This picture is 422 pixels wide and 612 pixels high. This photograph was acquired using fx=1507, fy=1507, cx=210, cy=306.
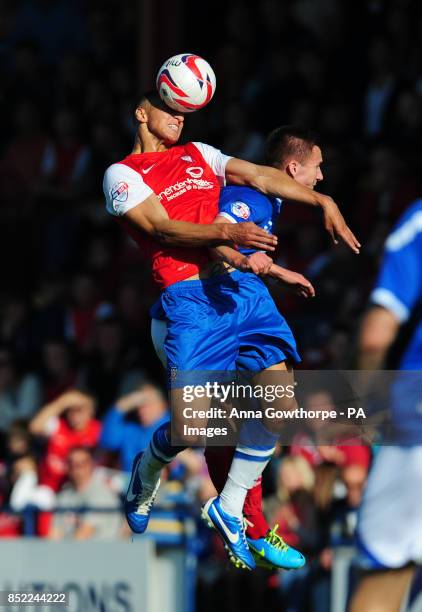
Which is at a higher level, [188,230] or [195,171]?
[195,171]

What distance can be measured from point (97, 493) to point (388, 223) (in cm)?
306

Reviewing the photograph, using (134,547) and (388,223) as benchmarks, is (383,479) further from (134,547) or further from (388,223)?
A: (388,223)

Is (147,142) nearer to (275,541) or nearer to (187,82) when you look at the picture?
(187,82)

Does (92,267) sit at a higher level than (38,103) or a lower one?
lower

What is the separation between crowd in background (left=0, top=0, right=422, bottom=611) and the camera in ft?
36.3

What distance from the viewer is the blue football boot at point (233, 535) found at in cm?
704

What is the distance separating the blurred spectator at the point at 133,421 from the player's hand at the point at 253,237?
5089 millimetres

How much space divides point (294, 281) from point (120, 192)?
3.01ft

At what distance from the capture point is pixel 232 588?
36.0 feet

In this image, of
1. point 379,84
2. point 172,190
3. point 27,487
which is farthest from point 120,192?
point 379,84

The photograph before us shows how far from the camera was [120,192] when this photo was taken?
269 inches

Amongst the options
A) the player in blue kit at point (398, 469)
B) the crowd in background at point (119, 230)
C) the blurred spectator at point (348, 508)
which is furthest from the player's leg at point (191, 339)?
the blurred spectator at point (348, 508)

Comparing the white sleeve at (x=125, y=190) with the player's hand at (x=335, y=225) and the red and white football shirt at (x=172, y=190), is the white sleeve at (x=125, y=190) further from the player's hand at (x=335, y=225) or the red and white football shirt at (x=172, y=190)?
the player's hand at (x=335, y=225)

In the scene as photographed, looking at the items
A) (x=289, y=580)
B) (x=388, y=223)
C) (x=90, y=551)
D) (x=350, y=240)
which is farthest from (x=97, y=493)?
(x=350, y=240)
